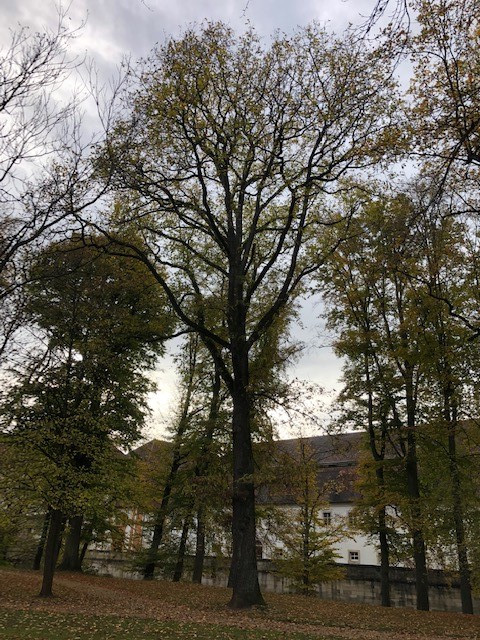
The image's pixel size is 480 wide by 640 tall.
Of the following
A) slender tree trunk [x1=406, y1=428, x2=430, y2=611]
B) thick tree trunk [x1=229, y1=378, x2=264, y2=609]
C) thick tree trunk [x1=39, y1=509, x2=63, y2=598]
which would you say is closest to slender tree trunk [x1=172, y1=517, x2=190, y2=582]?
thick tree trunk [x1=39, y1=509, x2=63, y2=598]

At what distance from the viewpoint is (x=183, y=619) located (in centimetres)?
1084

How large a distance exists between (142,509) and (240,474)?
521 inches

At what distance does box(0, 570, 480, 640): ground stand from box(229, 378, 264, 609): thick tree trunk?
0.50 m

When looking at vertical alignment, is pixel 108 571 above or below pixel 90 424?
below

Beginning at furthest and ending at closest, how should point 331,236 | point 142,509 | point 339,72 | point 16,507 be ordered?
point 142,509
point 331,236
point 339,72
point 16,507

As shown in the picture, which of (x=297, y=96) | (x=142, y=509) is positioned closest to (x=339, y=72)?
(x=297, y=96)

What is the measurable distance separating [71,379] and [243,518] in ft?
20.7

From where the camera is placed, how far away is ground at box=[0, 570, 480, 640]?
888cm

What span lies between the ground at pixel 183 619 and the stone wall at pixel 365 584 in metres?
9.38

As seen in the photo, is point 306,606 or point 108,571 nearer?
point 306,606

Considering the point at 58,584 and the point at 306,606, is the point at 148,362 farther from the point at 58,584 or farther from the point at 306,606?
the point at 306,606

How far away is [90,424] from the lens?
49.4ft

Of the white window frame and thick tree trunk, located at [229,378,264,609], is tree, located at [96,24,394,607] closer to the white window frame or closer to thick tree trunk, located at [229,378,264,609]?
thick tree trunk, located at [229,378,264,609]

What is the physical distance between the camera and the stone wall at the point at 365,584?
2531 centimetres
